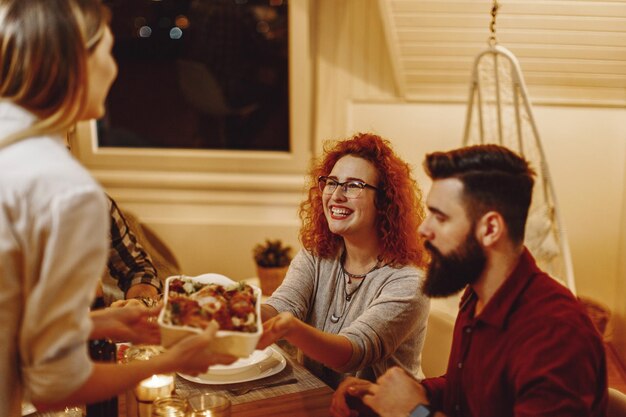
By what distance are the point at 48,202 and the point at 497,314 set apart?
832 millimetres

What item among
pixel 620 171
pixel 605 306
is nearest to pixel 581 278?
pixel 605 306

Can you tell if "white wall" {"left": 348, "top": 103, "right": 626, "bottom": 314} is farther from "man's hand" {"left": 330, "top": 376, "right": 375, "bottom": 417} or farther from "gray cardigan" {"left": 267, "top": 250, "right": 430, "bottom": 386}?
"man's hand" {"left": 330, "top": 376, "right": 375, "bottom": 417}

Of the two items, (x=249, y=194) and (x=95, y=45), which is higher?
(x=95, y=45)

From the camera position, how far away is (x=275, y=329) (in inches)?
54.1

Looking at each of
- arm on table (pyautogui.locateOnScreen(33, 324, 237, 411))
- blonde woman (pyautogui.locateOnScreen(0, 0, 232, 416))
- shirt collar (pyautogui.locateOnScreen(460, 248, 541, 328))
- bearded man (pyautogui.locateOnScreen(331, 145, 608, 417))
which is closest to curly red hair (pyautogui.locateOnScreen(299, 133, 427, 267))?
bearded man (pyautogui.locateOnScreen(331, 145, 608, 417))

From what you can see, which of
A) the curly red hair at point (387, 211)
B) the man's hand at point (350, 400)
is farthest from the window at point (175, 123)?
the man's hand at point (350, 400)

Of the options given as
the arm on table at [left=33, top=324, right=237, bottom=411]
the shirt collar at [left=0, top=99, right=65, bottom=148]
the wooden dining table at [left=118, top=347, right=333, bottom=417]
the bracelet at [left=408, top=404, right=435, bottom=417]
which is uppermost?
the shirt collar at [left=0, top=99, right=65, bottom=148]

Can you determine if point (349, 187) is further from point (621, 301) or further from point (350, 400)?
point (621, 301)

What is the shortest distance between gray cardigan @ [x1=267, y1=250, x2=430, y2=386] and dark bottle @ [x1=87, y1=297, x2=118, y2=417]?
581mm

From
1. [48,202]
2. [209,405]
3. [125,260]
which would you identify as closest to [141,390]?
[209,405]

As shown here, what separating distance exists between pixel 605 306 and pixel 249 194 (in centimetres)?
196

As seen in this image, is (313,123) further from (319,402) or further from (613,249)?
(319,402)

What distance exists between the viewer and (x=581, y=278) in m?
3.46

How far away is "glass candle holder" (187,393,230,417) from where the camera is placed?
1173 mm
